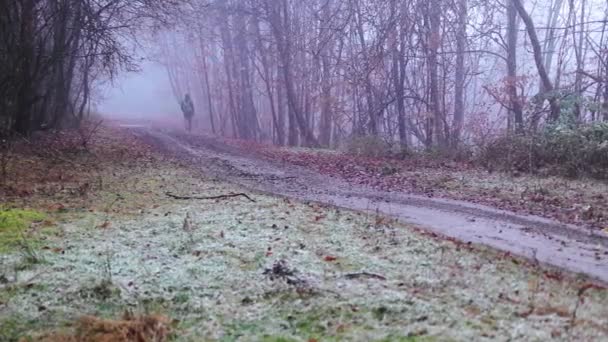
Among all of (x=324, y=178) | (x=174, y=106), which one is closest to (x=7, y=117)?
(x=324, y=178)

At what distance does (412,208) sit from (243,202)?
3.06 meters

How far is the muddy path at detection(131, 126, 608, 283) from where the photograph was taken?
6.52m

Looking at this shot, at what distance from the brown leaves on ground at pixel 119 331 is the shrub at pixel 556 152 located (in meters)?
10.7

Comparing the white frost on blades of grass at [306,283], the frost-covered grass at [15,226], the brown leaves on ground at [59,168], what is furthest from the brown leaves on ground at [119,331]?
the brown leaves on ground at [59,168]

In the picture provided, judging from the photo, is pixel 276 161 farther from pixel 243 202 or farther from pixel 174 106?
pixel 174 106

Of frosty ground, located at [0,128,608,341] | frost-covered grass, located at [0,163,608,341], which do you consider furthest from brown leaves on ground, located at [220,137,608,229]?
frost-covered grass, located at [0,163,608,341]

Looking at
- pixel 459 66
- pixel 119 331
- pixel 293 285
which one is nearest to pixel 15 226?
pixel 119 331

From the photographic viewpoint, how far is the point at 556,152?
41.9 feet

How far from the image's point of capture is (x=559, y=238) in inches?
287

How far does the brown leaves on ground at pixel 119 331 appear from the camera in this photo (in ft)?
13.3

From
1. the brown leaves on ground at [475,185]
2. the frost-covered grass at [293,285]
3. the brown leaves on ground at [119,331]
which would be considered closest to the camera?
the brown leaves on ground at [119,331]

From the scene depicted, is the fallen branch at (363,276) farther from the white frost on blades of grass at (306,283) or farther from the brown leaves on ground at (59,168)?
the brown leaves on ground at (59,168)

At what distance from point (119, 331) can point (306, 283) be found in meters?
1.75

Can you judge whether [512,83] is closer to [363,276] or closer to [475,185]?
[475,185]
